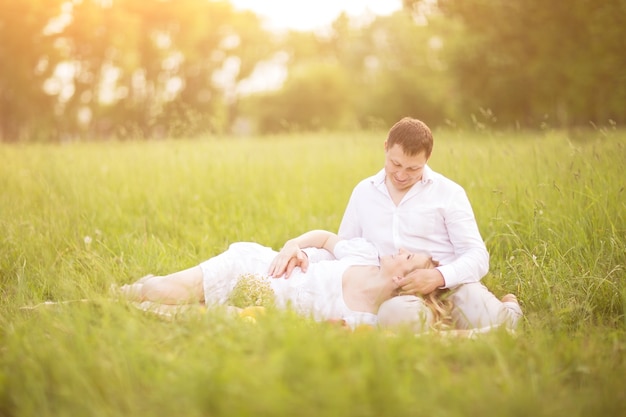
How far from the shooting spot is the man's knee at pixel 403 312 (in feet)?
10.9

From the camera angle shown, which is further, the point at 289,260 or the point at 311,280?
the point at 289,260

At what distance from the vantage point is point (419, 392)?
230 cm

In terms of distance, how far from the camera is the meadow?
2215 mm

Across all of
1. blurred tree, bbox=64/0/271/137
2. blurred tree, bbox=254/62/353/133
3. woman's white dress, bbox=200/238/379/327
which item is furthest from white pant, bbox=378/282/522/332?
blurred tree, bbox=254/62/353/133

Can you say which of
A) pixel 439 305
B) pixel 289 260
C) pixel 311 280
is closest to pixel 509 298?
pixel 439 305

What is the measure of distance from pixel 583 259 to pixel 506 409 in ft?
7.85

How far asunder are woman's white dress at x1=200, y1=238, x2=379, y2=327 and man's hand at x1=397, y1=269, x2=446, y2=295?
0.29m

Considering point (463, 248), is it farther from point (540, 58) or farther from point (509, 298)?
point (540, 58)

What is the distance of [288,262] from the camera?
12.8 ft

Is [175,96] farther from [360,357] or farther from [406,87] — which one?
[360,357]

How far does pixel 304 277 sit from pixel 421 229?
866 millimetres

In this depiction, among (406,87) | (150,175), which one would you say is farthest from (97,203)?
(406,87)

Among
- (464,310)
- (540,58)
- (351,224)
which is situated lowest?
(464,310)

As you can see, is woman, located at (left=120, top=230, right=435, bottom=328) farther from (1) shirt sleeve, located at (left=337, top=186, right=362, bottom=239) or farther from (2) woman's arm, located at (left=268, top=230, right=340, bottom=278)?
(1) shirt sleeve, located at (left=337, top=186, right=362, bottom=239)
